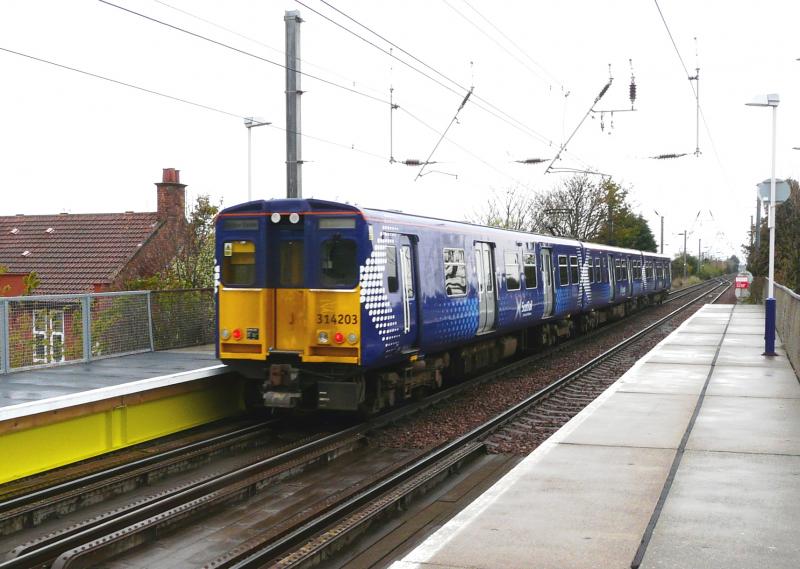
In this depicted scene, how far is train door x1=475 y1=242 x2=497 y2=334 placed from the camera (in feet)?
47.9

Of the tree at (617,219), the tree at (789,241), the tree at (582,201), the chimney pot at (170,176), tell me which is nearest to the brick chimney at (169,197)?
the chimney pot at (170,176)

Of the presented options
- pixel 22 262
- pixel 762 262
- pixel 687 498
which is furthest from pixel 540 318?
pixel 762 262

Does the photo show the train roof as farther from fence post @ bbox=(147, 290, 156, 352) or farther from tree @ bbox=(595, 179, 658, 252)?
tree @ bbox=(595, 179, 658, 252)

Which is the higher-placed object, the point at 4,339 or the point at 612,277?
the point at 612,277

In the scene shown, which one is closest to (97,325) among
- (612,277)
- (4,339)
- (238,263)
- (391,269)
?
(4,339)

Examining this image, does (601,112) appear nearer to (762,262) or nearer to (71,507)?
(71,507)

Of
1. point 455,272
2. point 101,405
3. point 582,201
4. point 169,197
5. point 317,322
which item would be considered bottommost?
point 101,405

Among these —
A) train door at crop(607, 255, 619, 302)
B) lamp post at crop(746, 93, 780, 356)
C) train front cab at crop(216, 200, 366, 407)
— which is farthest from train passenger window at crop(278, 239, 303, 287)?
train door at crop(607, 255, 619, 302)

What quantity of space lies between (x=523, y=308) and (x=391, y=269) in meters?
6.70

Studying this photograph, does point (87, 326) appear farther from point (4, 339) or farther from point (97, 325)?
point (4, 339)

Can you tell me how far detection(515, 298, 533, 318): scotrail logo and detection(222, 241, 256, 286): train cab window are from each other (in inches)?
286

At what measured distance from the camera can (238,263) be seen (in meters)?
11.0

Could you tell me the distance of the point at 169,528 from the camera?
714 cm

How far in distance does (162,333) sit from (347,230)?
17.8 ft
